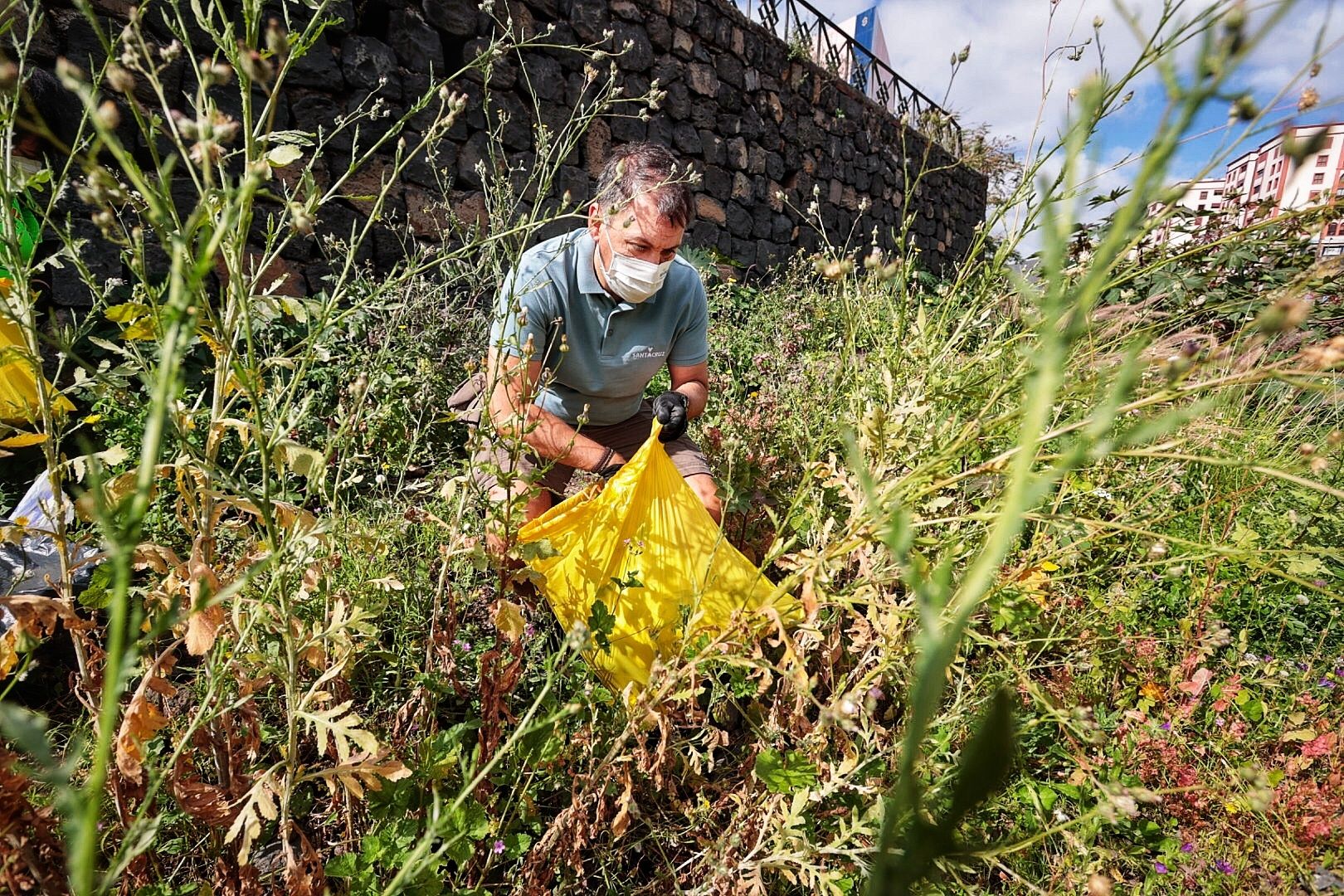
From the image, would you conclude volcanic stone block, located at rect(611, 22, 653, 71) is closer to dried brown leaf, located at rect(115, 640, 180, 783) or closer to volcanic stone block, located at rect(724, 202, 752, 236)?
volcanic stone block, located at rect(724, 202, 752, 236)

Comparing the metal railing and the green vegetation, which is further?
the metal railing

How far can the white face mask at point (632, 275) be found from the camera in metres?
2.08

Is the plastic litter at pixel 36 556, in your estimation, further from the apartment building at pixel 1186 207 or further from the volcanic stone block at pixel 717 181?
the volcanic stone block at pixel 717 181

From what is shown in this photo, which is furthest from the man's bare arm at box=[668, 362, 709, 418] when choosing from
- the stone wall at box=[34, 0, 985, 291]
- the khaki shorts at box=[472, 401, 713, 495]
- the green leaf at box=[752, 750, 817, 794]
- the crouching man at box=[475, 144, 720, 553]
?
the green leaf at box=[752, 750, 817, 794]

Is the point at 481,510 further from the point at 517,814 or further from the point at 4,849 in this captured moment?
the point at 4,849

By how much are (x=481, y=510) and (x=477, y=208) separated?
3.53 metres

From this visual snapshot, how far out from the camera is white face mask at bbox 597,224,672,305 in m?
2.08


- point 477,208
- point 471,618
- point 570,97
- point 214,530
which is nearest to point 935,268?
point 570,97

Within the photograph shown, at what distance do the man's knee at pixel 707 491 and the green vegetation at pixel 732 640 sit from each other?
75mm

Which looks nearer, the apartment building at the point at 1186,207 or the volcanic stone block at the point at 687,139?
the apartment building at the point at 1186,207

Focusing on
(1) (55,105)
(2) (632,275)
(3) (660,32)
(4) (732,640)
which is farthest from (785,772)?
(3) (660,32)

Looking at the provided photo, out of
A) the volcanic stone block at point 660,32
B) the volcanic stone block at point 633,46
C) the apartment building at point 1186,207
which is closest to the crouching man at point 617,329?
the apartment building at point 1186,207

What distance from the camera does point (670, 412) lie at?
7.01ft

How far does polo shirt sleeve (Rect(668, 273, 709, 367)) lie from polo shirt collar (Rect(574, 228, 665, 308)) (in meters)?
0.25
